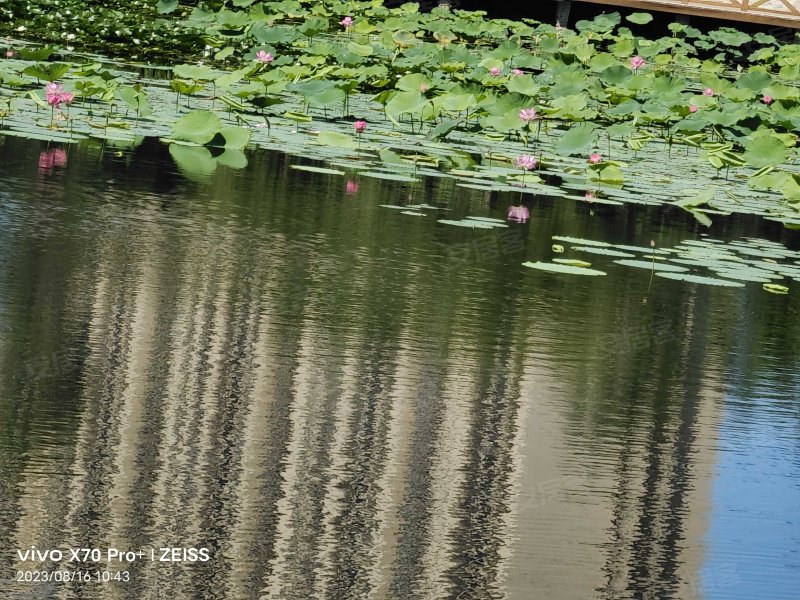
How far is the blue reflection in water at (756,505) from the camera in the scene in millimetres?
2713

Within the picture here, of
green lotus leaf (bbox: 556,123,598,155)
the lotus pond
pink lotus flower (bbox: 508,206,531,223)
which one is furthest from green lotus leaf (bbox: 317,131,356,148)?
pink lotus flower (bbox: 508,206,531,223)

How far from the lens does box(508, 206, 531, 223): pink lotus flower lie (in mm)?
6305

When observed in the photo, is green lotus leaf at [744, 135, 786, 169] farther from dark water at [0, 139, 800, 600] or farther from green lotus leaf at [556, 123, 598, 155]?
dark water at [0, 139, 800, 600]

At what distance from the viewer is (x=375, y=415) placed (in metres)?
3.40

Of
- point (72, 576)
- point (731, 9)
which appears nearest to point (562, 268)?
point (72, 576)

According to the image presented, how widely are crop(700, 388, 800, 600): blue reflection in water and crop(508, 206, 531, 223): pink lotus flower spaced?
96.2 inches

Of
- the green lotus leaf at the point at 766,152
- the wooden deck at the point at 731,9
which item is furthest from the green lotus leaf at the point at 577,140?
the wooden deck at the point at 731,9

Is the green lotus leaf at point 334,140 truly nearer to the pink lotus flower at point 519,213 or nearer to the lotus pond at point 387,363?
the lotus pond at point 387,363

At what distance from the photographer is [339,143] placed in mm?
7965

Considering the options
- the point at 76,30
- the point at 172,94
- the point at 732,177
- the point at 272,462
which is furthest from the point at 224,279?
the point at 76,30

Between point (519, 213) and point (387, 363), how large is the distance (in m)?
2.73

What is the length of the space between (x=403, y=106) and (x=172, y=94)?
1712mm

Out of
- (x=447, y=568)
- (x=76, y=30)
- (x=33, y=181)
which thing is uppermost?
(x=76, y=30)

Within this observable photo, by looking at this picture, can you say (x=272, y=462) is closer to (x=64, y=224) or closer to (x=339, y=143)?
(x=64, y=224)
